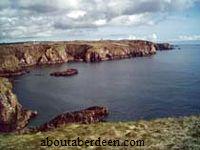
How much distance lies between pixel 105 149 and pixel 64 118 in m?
61.0

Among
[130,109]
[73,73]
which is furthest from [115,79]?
[130,109]

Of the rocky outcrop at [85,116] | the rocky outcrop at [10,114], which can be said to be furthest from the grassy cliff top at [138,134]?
the rocky outcrop at [10,114]

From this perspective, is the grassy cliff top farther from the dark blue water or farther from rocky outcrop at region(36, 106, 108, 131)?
the dark blue water

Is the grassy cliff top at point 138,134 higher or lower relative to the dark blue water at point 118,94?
higher

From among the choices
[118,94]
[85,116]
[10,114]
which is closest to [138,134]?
[85,116]

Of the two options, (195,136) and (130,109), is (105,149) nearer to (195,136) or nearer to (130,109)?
(195,136)

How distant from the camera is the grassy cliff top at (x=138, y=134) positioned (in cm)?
1902

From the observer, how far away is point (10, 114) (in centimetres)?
8106

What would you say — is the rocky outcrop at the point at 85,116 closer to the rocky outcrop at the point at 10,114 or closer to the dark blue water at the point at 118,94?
the dark blue water at the point at 118,94

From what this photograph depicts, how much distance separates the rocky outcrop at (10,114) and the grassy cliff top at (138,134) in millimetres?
57723

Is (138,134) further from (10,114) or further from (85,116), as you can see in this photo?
(10,114)

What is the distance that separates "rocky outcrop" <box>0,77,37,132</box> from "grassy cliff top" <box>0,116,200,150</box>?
189 feet

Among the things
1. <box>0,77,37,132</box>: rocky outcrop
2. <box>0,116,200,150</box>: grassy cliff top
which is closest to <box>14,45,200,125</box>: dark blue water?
<box>0,77,37,132</box>: rocky outcrop

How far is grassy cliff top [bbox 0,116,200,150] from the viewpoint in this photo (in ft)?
62.4
